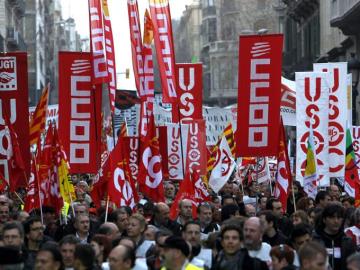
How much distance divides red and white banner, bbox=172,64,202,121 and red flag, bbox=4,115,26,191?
17.0 feet

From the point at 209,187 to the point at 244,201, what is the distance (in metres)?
2.41

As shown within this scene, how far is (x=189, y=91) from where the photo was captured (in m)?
23.3

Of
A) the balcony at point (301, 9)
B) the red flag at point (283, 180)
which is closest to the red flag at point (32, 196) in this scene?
the red flag at point (283, 180)

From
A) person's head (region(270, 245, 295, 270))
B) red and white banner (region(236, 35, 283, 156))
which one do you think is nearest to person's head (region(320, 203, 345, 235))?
person's head (region(270, 245, 295, 270))

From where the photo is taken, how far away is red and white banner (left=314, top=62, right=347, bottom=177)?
20505mm

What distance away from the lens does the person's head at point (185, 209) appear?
15.7m

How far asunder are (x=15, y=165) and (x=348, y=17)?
2319 cm

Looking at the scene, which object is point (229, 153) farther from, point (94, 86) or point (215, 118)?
point (215, 118)

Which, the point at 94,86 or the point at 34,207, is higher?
the point at 94,86

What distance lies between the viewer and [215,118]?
31.0 m

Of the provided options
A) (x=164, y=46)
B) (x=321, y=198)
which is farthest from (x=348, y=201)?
(x=164, y=46)

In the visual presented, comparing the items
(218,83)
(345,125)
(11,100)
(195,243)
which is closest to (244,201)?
(345,125)

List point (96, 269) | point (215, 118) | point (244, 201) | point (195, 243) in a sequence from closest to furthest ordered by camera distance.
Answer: point (96, 269) → point (195, 243) → point (244, 201) → point (215, 118)

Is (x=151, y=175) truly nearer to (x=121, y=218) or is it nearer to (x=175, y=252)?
(x=121, y=218)
